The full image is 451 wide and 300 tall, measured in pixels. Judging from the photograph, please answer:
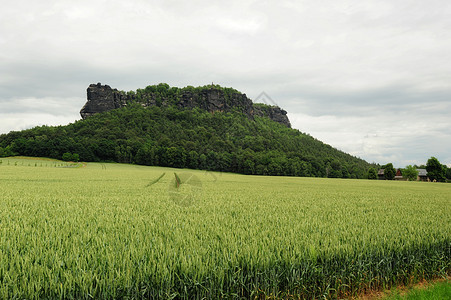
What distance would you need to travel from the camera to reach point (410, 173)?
112500 mm

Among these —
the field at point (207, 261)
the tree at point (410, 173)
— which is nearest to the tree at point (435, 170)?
the tree at point (410, 173)

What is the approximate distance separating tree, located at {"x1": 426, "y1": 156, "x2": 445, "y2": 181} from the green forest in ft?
77.8

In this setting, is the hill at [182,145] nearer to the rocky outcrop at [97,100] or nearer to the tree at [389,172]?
the tree at [389,172]

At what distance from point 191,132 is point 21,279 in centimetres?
11840

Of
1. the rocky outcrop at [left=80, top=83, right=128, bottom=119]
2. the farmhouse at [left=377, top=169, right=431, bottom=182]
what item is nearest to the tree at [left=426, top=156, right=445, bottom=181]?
the farmhouse at [left=377, top=169, right=431, bottom=182]

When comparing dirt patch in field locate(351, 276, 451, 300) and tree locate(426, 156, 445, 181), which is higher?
tree locate(426, 156, 445, 181)

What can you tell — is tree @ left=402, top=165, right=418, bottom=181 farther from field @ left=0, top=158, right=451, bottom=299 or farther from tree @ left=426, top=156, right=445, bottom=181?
field @ left=0, top=158, right=451, bottom=299

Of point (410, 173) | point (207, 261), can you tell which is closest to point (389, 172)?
point (410, 173)

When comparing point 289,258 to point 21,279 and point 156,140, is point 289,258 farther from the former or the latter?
point 156,140

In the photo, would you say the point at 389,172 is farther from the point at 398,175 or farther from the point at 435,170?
the point at 435,170

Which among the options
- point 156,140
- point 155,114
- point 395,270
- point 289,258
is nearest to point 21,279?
point 289,258

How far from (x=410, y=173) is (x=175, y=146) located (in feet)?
339

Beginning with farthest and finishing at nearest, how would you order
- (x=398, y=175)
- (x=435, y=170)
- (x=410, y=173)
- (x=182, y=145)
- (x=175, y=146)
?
(x=398, y=175)
(x=410, y=173)
(x=182, y=145)
(x=175, y=146)
(x=435, y=170)

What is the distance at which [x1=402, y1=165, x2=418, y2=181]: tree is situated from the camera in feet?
365
